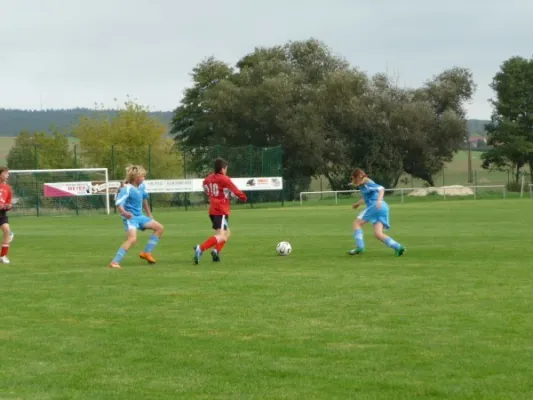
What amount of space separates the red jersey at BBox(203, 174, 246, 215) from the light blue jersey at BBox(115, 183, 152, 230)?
3.58 feet

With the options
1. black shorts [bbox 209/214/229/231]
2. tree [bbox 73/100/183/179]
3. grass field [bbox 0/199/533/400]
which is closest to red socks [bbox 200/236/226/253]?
black shorts [bbox 209/214/229/231]

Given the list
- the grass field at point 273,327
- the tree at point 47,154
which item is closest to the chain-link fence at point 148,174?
the tree at point 47,154

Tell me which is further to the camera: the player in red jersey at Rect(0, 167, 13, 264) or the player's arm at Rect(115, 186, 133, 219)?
the player in red jersey at Rect(0, 167, 13, 264)

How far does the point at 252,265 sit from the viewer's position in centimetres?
1656

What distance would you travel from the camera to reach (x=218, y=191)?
1722 cm

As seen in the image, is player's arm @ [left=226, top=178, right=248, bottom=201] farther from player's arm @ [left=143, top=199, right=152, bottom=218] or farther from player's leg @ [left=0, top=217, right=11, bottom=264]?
player's leg @ [left=0, top=217, right=11, bottom=264]

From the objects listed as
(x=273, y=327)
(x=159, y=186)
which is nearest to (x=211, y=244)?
(x=273, y=327)

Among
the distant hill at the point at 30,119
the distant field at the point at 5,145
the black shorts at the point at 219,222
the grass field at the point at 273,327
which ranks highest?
the distant hill at the point at 30,119

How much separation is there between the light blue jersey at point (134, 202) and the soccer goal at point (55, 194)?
101ft

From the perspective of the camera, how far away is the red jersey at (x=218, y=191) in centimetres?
1706

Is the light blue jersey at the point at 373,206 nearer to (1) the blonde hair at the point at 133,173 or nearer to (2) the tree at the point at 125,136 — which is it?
(1) the blonde hair at the point at 133,173

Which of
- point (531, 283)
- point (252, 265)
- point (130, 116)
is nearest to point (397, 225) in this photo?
point (252, 265)

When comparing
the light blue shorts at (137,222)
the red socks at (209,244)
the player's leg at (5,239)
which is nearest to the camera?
the light blue shorts at (137,222)

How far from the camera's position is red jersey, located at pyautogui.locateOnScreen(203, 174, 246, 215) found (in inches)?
672
